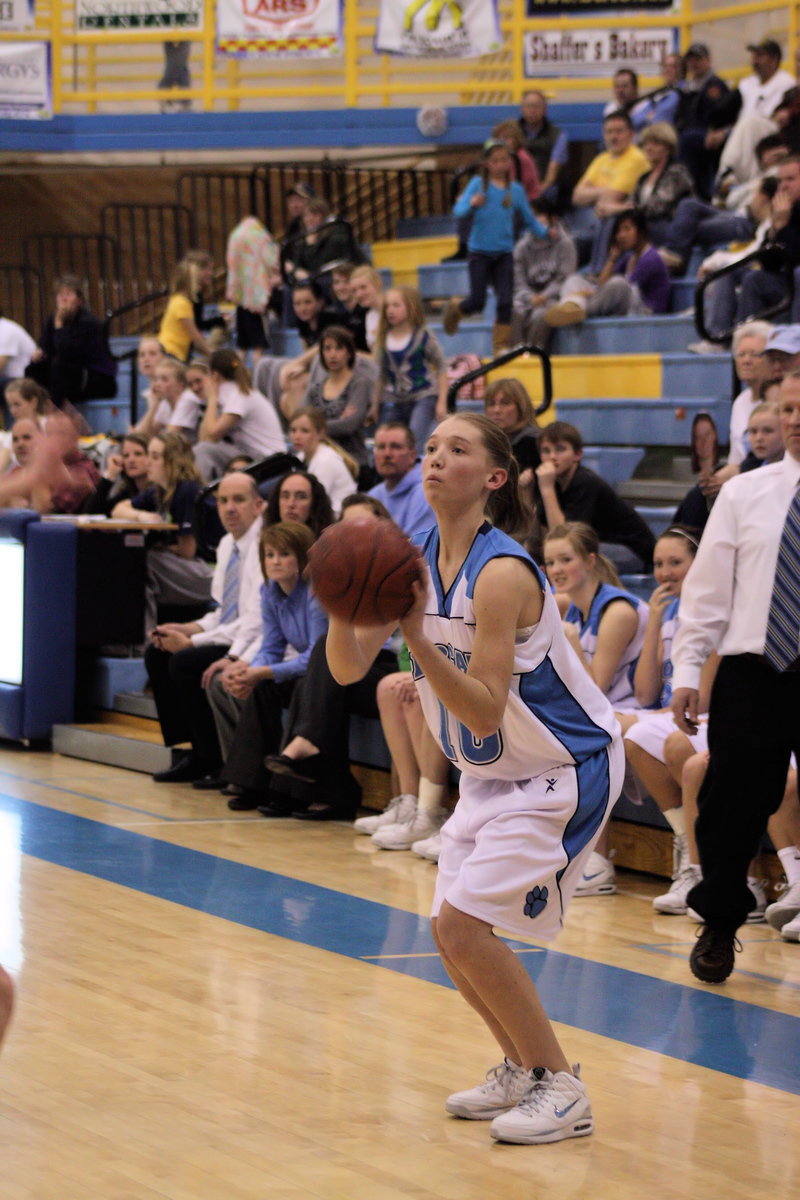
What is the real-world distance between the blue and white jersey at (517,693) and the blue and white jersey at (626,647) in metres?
2.84

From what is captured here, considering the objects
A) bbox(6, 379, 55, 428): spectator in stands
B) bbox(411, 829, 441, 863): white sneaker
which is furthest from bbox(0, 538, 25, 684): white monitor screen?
bbox(411, 829, 441, 863): white sneaker

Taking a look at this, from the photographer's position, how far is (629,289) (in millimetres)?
11781

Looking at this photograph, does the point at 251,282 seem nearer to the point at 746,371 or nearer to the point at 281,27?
the point at 281,27

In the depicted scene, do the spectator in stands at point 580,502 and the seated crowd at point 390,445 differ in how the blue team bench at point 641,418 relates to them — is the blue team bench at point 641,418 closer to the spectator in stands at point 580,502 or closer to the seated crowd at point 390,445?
the seated crowd at point 390,445

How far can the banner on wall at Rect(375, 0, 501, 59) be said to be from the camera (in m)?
15.1

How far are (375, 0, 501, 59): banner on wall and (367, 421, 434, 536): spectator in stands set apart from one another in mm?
7971

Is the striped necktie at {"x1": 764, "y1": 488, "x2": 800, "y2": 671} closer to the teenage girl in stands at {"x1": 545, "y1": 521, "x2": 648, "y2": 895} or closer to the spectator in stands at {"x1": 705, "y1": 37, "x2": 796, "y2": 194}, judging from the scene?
the teenage girl in stands at {"x1": 545, "y1": 521, "x2": 648, "y2": 895}

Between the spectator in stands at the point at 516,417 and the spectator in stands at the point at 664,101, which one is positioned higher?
the spectator in stands at the point at 664,101

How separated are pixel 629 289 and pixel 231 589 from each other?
4.39 m

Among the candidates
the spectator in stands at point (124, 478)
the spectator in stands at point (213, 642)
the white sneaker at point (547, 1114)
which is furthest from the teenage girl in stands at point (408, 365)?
the white sneaker at point (547, 1114)

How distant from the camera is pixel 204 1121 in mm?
3877

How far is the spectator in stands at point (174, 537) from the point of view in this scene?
32.2ft

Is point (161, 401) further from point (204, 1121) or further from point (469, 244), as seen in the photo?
point (204, 1121)

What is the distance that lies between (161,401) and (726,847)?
7629 millimetres
